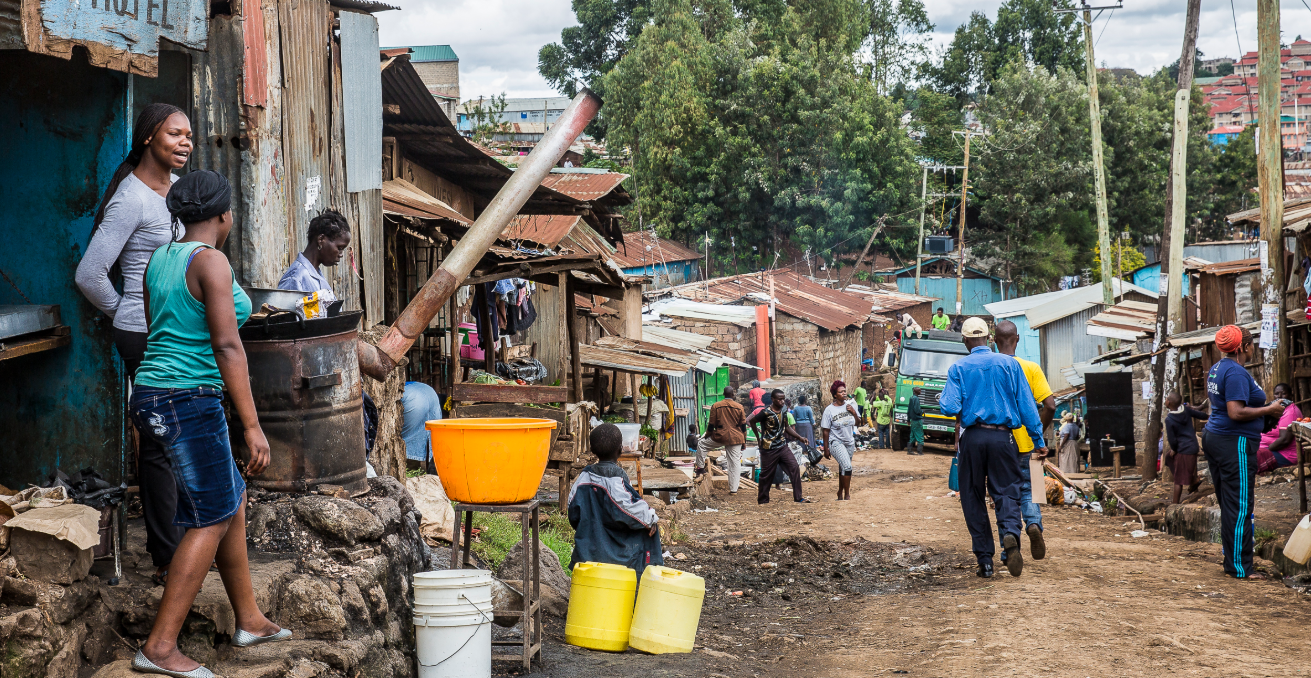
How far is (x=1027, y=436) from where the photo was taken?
25.3ft

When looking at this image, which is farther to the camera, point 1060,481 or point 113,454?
point 1060,481

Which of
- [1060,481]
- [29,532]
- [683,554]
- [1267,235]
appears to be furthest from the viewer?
[1060,481]

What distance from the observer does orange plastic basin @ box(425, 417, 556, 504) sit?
15.9ft

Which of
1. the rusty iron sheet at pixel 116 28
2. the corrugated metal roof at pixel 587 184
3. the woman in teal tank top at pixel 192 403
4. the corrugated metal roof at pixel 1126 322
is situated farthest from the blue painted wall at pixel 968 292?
the woman in teal tank top at pixel 192 403

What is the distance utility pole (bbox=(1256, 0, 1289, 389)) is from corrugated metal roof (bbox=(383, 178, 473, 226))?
8.93m

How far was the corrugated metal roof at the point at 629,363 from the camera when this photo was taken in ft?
48.7

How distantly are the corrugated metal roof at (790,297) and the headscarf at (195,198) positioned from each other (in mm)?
25147

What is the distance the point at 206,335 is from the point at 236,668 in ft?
3.84

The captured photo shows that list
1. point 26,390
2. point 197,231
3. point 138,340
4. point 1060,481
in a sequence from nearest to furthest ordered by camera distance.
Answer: point 197,231
point 138,340
point 26,390
point 1060,481

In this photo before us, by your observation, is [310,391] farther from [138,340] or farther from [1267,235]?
[1267,235]

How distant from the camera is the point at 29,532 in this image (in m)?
3.44

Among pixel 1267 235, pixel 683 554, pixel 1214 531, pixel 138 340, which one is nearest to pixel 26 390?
pixel 138 340

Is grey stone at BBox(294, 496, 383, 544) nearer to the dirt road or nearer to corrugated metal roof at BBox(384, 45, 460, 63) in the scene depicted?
the dirt road

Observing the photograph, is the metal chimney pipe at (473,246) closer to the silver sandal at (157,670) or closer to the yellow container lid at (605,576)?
the yellow container lid at (605,576)
